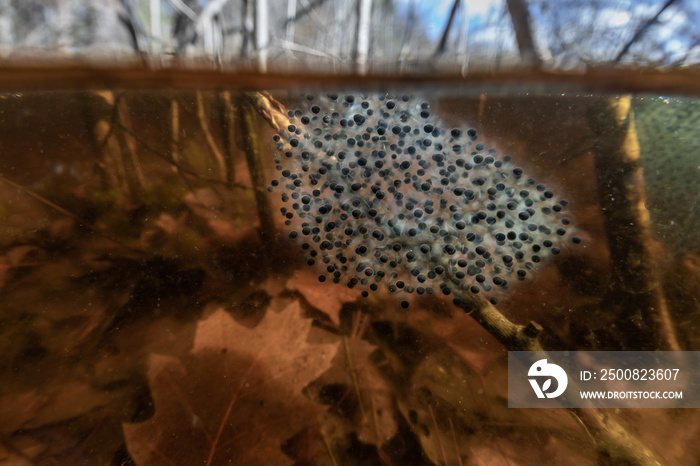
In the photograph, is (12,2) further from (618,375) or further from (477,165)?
(618,375)

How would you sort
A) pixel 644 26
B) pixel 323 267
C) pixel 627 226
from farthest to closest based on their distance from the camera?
pixel 323 267 < pixel 627 226 < pixel 644 26

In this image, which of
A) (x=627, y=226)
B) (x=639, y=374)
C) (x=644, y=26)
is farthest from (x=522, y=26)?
(x=639, y=374)

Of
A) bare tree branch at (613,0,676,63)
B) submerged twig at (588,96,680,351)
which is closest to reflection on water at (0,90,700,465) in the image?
submerged twig at (588,96,680,351)

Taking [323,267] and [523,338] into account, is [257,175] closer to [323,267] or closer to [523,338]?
[323,267]

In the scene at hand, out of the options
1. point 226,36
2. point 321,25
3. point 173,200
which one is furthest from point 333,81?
point 173,200

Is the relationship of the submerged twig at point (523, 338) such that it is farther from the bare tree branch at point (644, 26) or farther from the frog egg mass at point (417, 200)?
the bare tree branch at point (644, 26)

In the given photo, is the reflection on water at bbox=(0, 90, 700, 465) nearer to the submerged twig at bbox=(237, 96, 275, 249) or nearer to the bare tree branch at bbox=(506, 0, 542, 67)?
the submerged twig at bbox=(237, 96, 275, 249)
